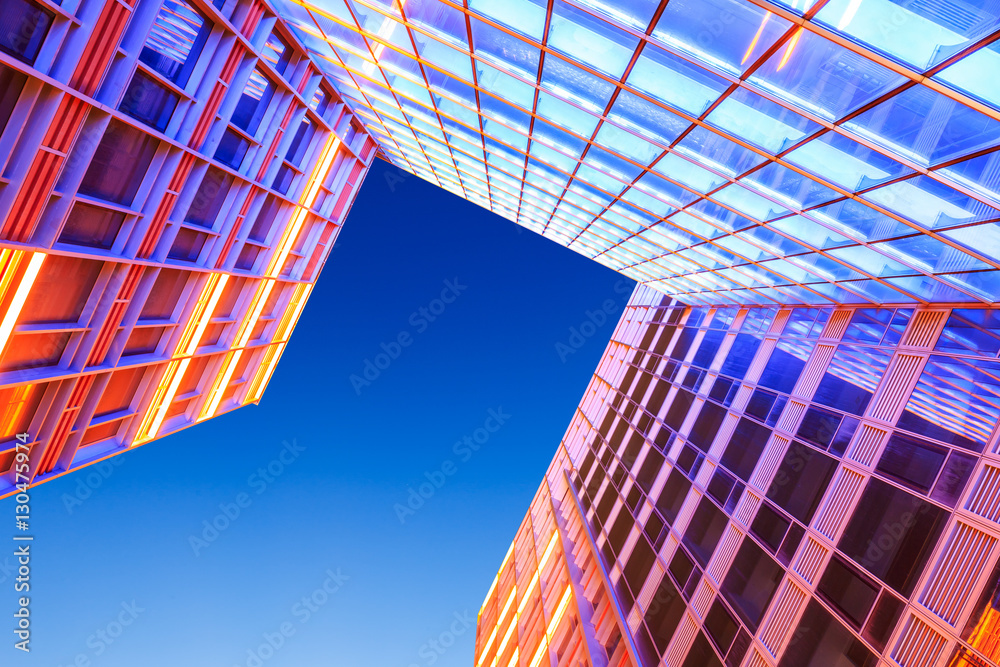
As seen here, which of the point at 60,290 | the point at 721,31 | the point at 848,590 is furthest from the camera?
the point at 60,290

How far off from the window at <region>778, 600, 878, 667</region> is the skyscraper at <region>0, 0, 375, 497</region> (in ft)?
63.9

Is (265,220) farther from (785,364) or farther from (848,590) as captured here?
(848,590)

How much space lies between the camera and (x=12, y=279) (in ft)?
41.4

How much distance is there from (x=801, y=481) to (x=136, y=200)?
20.3m

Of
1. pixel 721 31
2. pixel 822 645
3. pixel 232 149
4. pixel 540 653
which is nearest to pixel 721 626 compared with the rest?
pixel 822 645

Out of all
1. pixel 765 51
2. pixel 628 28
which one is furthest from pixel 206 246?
pixel 765 51

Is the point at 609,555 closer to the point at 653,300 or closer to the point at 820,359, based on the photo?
the point at 820,359

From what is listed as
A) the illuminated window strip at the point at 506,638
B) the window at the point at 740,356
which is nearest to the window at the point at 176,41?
the window at the point at 740,356

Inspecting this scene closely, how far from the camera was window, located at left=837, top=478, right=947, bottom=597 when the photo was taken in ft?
38.8

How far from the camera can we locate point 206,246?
20609 mm

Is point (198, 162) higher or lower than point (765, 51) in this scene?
lower

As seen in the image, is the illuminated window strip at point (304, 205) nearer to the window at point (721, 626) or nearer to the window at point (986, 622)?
the window at point (721, 626)

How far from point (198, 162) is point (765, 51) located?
16.0m

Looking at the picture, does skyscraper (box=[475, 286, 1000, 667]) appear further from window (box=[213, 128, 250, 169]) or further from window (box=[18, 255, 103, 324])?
window (box=[213, 128, 250, 169])
